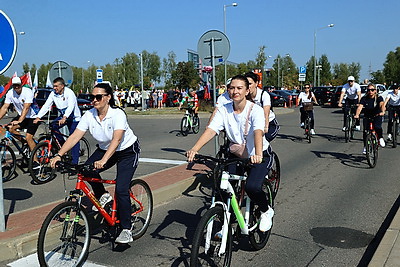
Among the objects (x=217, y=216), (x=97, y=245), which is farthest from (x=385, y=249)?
(x=97, y=245)

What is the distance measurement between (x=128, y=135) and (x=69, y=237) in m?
1.43

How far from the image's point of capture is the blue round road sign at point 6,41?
5043mm

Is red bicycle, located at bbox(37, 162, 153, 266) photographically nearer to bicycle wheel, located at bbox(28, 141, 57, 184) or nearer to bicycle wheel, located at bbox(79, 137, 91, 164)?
bicycle wheel, located at bbox(28, 141, 57, 184)

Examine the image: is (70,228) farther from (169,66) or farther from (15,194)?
(169,66)

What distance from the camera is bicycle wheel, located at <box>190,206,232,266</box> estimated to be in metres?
3.56

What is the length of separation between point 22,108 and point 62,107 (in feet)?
2.84

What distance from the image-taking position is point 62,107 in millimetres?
8711

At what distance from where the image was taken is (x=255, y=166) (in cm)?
444

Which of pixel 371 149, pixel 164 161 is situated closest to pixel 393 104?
pixel 371 149

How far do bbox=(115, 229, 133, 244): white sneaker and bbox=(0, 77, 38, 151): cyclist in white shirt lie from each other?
4.74 meters

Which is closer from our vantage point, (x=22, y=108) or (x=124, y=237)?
(x=124, y=237)

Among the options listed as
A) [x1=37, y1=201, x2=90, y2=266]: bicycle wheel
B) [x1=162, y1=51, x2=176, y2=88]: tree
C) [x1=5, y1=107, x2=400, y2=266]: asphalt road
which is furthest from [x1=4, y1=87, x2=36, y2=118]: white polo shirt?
[x1=162, y1=51, x2=176, y2=88]: tree

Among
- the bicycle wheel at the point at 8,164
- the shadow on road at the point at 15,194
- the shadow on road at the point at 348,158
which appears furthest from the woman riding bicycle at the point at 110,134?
the shadow on road at the point at 348,158

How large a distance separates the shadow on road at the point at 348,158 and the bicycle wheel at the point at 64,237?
7.27 m
